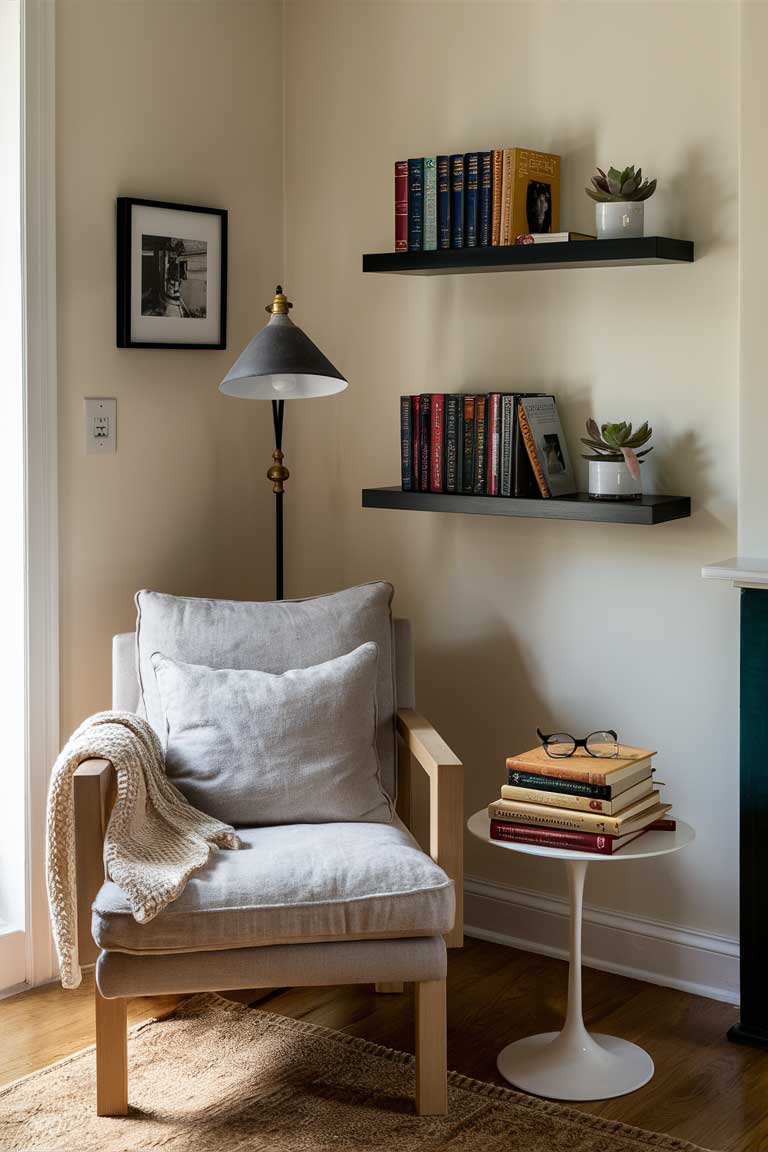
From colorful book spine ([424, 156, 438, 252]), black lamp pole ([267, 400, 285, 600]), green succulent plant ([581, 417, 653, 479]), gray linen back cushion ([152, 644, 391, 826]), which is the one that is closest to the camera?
gray linen back cushion ([152, 644, 391, 826])

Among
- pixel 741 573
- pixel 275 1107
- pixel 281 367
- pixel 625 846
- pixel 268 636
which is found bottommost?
pixel 275 1107

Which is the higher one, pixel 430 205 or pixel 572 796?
pixel 430 205

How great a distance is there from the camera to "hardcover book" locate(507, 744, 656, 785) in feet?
7.55

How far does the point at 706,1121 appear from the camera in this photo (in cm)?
226

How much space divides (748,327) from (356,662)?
103 centimetres

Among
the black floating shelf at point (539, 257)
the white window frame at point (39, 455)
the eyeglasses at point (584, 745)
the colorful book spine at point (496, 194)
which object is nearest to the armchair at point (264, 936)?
the eyeglasses at point (584, 745)

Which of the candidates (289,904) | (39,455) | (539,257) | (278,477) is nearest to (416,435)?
(278,477)

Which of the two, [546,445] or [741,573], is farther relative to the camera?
[546,445]

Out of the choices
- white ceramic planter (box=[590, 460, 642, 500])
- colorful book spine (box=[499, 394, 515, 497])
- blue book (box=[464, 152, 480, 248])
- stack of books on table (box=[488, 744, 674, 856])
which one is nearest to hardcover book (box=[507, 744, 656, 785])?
stack of books on table (box=[488, 744, 674, 856])

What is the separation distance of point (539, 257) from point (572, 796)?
1.12 meters

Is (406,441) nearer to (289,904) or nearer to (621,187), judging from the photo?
(621,187)

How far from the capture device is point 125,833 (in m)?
2.25

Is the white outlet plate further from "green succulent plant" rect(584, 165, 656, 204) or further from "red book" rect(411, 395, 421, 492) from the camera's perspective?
"green succulent plant" rect(584, 165, 656, 204)

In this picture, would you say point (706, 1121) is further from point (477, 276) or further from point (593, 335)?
point (477, 276)
